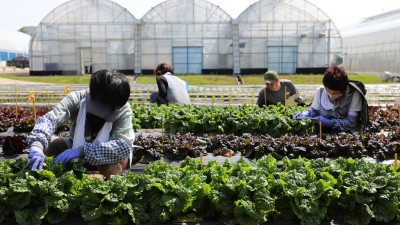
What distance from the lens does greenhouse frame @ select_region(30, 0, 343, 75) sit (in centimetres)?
2836

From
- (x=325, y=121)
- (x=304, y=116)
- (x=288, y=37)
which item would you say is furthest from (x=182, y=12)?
(x=325, y=121)

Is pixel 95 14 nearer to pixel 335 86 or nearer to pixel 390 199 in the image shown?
pixel 335 86

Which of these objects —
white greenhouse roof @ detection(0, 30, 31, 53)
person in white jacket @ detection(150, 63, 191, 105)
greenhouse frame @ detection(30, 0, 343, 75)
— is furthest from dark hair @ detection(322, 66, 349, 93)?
white greenhouse roof @ detection(0, 30, 31, 53)

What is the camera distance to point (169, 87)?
327 inches

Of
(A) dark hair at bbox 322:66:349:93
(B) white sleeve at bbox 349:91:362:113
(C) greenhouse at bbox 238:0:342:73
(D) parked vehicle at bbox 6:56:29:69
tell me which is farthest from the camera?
(D) parked vehicle at bbox 6:56:29:69

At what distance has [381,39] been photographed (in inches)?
1229

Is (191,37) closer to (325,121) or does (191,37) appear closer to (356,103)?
(325,121)

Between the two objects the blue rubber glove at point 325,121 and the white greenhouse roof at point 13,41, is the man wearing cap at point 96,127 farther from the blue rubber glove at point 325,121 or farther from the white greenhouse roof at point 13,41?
the white greenhouse roof at point 13,41

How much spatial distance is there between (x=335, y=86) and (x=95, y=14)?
25039mm

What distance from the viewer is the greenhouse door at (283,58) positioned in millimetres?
28750

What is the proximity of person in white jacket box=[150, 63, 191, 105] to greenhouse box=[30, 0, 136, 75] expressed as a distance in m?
20.6

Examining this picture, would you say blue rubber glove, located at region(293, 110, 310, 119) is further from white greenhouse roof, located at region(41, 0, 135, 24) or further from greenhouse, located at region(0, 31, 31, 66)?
greenhouse, located at region(0, 31, 31, 66)

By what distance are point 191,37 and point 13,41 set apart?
31.1 metres

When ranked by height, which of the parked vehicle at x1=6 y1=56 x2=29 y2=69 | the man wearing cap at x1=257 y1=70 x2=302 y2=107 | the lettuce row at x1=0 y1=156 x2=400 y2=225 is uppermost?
the parked vehicle at x1=6 y1=56 x2=29 y2=69
